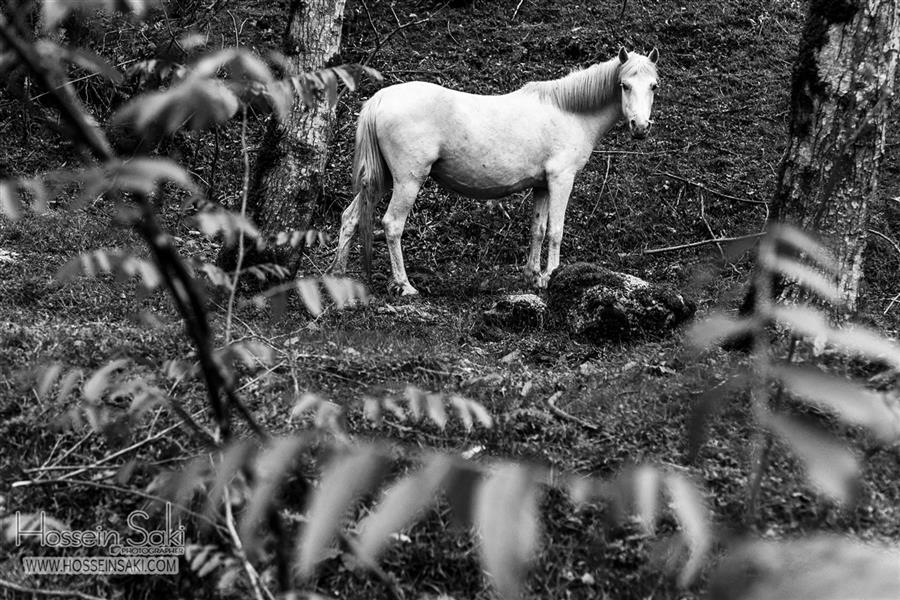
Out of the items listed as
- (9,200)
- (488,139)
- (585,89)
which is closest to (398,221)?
(488,139)

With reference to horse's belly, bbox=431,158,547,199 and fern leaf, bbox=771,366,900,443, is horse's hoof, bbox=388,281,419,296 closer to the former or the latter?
horse's belly, bbox=431,158,547,199

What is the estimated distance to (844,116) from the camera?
14.5ft

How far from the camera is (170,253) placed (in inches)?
41.8

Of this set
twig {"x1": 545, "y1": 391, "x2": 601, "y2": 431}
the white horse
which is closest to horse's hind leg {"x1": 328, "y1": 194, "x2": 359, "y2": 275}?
the white horse

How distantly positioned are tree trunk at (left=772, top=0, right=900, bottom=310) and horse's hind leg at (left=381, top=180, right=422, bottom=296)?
12.2 feet

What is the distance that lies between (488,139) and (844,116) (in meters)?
3.65

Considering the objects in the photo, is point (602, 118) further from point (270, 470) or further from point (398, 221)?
point (270, 470)

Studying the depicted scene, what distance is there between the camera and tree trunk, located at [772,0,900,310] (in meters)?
4.39

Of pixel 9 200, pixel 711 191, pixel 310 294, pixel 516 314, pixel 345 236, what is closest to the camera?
pixel 9 200

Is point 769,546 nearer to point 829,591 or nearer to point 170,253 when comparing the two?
point 829,591

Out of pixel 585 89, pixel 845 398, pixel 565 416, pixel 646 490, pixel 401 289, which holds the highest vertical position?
pixel 845 398

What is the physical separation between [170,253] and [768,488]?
291 cm

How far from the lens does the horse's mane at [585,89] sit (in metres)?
7.75

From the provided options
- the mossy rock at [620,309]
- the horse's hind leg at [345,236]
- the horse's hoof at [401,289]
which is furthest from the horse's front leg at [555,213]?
the horse's hind leg at [345,236]
